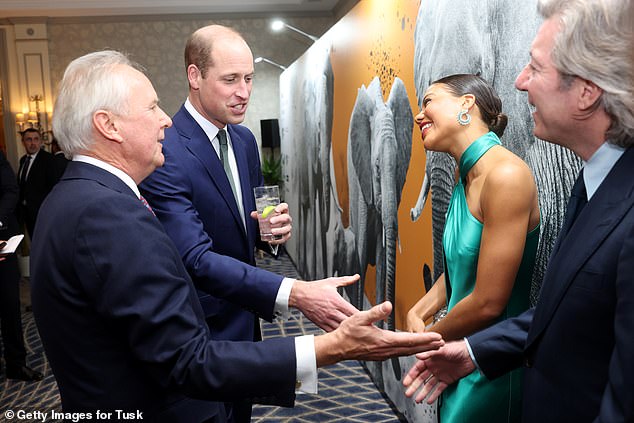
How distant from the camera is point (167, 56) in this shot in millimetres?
10992

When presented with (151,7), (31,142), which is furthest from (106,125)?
(151,7)

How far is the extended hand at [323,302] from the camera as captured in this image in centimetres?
181

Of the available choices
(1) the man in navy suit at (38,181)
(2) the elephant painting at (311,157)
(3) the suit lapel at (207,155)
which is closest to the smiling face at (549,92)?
(3) the suit lapel at (207,155)

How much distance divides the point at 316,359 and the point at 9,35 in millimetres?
11219

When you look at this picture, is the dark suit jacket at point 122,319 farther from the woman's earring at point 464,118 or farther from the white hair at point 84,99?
the woman's earring at point 464,118

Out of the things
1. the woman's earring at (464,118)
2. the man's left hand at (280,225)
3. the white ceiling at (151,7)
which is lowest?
the man's left hand at (280,225)

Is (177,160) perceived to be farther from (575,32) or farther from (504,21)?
(575,32)

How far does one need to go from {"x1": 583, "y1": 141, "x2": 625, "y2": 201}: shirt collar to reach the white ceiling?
990 cm

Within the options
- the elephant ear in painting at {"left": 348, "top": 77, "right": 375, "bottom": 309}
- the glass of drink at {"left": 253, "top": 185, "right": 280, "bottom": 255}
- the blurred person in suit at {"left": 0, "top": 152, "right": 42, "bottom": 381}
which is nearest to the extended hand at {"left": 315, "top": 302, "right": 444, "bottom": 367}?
the glass of drink at {"left": 253, "top": 185, "right": 280, "bottom": 255}

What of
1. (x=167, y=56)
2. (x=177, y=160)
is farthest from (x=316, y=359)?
(x=167, y=56)

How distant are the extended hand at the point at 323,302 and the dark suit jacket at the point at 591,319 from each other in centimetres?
67

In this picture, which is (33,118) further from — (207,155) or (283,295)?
(283,295)

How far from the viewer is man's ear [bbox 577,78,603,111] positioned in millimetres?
1101

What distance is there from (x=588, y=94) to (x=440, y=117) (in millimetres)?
698
